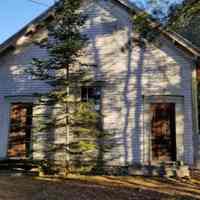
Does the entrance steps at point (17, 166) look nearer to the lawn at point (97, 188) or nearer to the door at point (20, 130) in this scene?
the door at point (20, 130)

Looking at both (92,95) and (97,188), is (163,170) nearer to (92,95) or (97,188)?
(97,188)

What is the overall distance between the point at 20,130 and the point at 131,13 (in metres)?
6.75

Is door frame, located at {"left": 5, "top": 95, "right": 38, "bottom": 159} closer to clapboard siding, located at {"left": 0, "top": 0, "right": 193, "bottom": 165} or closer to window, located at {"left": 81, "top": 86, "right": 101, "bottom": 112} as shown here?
clapboard siding, located at {"left": 0, "top": 0, "right": 193, "bottom": 165}

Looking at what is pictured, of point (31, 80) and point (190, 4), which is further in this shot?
point (31, 80)

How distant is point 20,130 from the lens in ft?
45.5

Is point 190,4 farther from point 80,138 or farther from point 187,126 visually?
point 80,138

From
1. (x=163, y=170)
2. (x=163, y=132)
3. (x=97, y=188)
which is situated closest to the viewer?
(x=97, y=188)

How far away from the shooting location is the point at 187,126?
12445 millimetres

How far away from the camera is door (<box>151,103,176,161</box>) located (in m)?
12.7

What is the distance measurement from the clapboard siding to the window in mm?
260

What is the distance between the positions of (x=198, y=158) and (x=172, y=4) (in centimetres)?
572

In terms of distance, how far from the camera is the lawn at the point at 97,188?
→ 8.10 m

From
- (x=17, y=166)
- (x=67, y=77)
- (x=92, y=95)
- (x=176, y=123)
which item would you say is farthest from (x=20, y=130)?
(x=176, y=123)

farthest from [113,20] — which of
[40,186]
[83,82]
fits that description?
[40,186]
